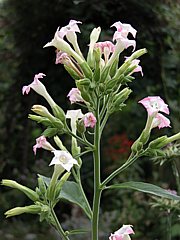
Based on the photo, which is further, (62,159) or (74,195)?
(74,195)

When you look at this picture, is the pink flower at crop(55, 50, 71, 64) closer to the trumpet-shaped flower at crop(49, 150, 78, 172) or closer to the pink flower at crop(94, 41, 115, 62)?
the pink flower at crop(94, 41, 115, 62)

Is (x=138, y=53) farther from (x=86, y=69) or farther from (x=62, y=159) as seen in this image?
(x=62, y=159)

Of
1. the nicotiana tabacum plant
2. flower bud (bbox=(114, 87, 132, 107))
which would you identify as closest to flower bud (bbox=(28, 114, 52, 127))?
the nicotiana tabacum plant

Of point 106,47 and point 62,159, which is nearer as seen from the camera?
point 62,159

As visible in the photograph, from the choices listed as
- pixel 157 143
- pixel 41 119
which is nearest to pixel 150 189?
pixel 157 143

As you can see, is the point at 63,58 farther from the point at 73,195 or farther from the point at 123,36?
the point at 73,195

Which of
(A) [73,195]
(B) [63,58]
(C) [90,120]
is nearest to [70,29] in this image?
(B) [63,58]

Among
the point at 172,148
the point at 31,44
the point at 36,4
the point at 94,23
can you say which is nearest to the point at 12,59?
the point at 31,44

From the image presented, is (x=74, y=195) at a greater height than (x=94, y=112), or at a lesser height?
lesser

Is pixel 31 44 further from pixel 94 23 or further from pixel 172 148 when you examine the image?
pixel 172 148

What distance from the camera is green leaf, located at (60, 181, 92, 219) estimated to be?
3.19 ft

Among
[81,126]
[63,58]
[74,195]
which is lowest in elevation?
[74,195]

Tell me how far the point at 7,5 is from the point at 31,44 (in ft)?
0.58

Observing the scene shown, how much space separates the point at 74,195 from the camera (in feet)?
3.27
